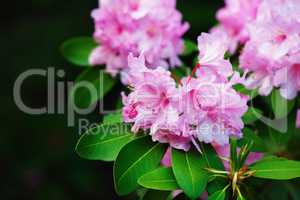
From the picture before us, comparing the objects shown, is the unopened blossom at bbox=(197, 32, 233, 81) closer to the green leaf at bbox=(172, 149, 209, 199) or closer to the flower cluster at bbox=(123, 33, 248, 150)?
the flower cluster at bbox=(123, 33, 248, 150)

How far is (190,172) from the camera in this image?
1.35 meters

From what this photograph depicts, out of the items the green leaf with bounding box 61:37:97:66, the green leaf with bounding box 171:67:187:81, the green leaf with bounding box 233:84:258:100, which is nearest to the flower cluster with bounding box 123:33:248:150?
the green leaf with bounding box 233:84:258:100

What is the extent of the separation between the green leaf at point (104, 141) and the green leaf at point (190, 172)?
0.43 ft

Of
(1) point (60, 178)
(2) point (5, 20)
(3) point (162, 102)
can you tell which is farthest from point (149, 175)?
(2) point (5, 20)

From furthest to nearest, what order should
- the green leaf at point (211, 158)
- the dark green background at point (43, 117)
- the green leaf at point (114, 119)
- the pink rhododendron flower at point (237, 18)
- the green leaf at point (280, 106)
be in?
the dark green background at point (43, 117) < the pink rhododendron flower at point (237, 18) < the green leaf at point (280, 106) < the green leaf at point (114, 119) < the green leaf at point (211, 158)

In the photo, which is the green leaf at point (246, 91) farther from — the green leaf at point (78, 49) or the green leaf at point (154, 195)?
the green leaf at point (78, 49)

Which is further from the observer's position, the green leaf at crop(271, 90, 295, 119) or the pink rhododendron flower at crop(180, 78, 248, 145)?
the green leaf at crop(271, 90, 295, 119)

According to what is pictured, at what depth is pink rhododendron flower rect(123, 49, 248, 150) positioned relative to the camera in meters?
1.31

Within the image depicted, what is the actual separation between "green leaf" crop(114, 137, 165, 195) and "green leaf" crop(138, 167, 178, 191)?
5 centimetres

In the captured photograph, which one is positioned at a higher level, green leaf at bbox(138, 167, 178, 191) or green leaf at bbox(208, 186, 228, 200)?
green leaf at bbox(138, 167, 178, 191)

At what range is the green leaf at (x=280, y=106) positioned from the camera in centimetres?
162

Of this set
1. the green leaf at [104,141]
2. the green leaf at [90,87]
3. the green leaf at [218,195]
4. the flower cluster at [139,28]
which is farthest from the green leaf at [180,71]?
the green leaf at [218,195]

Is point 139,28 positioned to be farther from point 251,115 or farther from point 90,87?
point 251,115

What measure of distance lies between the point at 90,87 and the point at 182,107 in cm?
59
